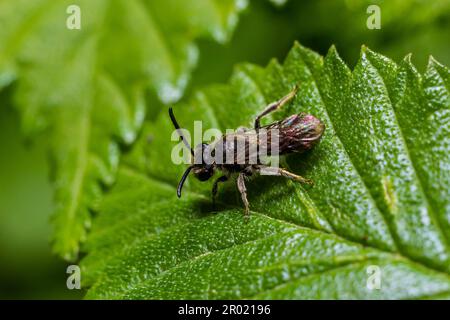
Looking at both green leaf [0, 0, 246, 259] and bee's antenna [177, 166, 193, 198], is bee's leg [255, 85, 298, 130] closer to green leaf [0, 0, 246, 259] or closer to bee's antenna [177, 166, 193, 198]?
bee's antenna [177, 166, 193, 198]

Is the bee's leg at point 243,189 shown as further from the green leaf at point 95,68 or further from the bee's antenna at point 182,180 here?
the green leaf at point 95,68

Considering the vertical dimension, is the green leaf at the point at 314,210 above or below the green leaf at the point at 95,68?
below

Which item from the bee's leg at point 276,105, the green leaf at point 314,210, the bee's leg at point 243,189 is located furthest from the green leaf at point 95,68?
the bee's leg at point 243,189

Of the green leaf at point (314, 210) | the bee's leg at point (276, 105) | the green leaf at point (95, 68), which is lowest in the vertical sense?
the green leaf at point (314, 210)

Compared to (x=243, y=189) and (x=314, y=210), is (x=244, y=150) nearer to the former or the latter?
(x=243, y=189)

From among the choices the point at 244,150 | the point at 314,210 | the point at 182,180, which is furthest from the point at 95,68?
the point at 314,210

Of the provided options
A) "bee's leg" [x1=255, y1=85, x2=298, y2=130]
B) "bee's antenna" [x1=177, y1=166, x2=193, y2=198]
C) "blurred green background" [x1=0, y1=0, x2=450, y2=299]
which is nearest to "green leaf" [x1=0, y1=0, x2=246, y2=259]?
"blurred green background" [x1=0, y1=0, x2=450, y2=299]
